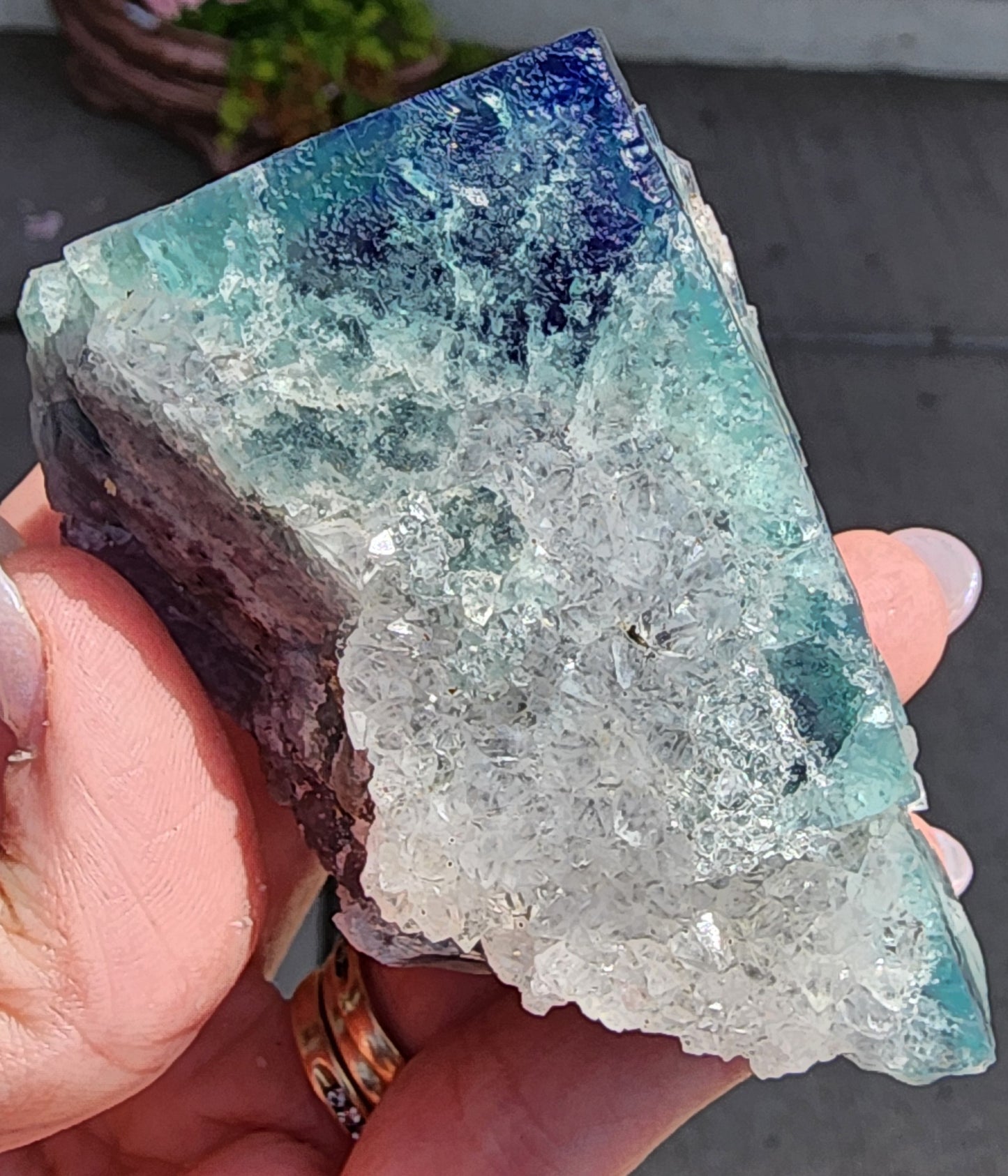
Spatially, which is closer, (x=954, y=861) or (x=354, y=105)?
(x=954, y=861)

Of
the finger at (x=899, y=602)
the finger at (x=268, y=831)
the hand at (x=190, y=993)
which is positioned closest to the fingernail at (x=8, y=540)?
the hand at (x=190, y=993)

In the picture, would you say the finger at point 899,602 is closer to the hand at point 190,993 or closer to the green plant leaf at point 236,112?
the hand at point 190,993

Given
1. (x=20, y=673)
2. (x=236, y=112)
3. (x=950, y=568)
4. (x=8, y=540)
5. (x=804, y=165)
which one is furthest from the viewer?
(x=804, y=165)

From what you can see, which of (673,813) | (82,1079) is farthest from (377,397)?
(82,1079)

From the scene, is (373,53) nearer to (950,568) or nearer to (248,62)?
(248,62)

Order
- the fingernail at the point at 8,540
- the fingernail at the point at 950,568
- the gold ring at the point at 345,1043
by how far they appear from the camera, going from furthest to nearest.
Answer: the fingernail at the point at 950,568
the gold ring at the point at 345,1043
the fingernail at the point at 8,540

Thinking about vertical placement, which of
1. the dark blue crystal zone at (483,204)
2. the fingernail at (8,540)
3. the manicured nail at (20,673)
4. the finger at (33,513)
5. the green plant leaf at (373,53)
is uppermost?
the dark blue crystal zone at (483,204)

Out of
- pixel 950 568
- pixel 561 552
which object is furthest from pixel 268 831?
pixel 950 568
